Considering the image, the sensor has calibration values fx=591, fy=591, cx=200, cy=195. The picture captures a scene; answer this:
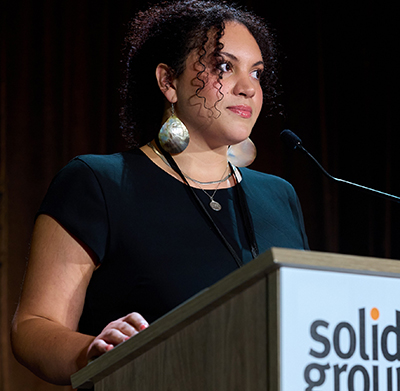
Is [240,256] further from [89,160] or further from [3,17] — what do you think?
[3,17]

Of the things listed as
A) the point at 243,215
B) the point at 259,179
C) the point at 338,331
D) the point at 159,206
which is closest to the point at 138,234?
the point at 159,206

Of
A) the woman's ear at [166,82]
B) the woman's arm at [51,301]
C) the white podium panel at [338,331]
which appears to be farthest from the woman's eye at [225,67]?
the white podium panel at [338,331]

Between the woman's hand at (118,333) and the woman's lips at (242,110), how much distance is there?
67 cm

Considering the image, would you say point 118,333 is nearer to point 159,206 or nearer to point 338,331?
point 338,331

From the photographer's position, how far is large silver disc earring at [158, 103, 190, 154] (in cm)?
142

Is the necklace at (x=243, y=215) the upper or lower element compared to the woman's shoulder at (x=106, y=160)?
lower

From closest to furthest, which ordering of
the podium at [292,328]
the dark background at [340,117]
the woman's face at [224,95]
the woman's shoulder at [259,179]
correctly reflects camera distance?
the podium at [292,328] → the woman's face at [224,95] → the woman's shoulder at [259,179] → the dark background at [340,117]

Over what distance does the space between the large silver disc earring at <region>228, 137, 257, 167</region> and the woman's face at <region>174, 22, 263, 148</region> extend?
16cm

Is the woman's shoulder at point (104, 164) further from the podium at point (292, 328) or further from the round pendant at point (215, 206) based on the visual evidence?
the podium at point (292, 328)

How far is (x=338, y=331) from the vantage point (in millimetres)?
655

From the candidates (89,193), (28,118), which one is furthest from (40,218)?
(28,118)

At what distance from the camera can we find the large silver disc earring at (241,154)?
63.6 inches

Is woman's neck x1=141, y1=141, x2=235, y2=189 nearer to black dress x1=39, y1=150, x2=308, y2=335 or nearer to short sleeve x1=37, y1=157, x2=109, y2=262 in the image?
black dress x1=39, y1=150, x2=308, y2=335

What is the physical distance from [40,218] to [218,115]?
0.48 meters
